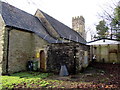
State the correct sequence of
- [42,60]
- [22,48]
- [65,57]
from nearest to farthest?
[65,57]
[22,48]
[42,60]

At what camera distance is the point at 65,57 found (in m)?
10.2

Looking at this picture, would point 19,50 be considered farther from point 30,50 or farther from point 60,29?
point 60,29

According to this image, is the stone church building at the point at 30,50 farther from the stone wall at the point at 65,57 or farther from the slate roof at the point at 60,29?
the slate roof at the point at 60,29

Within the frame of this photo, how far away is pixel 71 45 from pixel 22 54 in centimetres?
541

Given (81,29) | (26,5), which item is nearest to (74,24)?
(81,29)

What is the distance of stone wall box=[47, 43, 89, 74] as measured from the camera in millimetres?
9953

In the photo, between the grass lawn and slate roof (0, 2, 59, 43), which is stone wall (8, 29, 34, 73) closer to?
slate roof (0, 2, 59, 43)

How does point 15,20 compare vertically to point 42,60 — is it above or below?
above

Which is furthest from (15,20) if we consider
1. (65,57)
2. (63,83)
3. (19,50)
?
(63,83)

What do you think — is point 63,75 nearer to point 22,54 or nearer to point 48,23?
point 22,54

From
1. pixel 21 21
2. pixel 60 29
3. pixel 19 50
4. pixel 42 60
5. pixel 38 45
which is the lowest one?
pixel 42 60

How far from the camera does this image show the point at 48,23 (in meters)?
17.5

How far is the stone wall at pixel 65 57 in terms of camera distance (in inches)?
392

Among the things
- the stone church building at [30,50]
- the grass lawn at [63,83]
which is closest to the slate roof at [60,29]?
the stone church building at [30,50]
